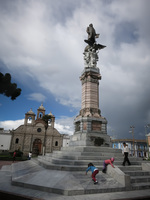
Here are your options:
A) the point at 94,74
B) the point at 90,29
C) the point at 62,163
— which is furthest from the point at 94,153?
the point at 90,29

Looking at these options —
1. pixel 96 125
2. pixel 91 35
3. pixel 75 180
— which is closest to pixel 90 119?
pixel 96 125

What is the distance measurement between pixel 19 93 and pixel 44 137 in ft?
129

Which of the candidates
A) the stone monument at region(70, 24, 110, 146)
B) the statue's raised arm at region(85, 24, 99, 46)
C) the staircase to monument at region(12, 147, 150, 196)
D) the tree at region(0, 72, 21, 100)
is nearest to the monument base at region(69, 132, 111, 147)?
the stone monument at region(70, 24, 110, 146)

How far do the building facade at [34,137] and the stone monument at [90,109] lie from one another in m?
33.0

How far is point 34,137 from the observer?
165 ft

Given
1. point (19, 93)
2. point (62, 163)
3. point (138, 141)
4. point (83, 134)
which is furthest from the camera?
point (138, 141)

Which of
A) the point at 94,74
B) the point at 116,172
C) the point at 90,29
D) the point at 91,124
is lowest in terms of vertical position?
the point at 116,172

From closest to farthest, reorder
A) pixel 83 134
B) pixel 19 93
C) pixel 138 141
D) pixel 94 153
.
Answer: pixel 94 153, pixel 83 134, pixel 19 93, pixel 138 141

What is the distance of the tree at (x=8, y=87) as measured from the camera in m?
13.7

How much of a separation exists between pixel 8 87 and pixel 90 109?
28.9 feet

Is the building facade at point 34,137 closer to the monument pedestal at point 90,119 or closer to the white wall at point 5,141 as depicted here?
the white wall at point 5,141

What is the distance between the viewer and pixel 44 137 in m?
51.2

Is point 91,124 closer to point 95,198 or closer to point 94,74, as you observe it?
point 94,74

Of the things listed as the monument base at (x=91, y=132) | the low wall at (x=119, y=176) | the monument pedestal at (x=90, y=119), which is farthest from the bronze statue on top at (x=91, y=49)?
the low wall at (x=119, y=176)
